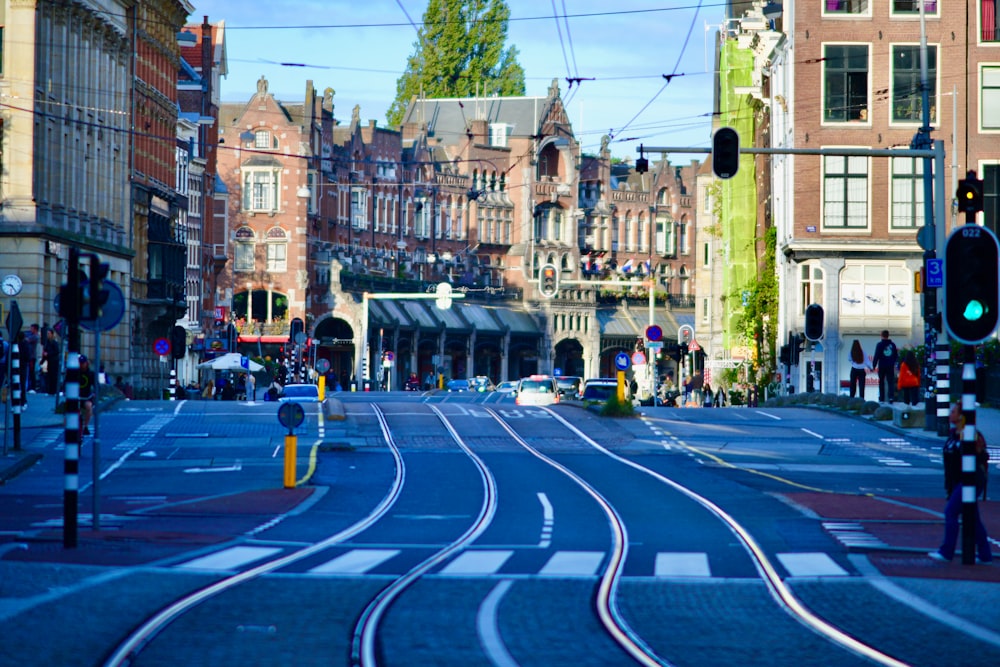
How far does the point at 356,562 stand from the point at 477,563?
3.64ft

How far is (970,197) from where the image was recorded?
19219 millimetres

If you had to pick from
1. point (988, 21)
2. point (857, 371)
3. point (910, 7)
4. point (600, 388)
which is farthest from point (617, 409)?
point (988, 21)

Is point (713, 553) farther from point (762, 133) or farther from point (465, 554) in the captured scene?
point (762, 133)

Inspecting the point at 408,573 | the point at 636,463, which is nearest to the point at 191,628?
→ the point at 408,573

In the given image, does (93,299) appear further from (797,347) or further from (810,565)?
(797,347)

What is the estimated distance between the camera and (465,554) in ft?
56.2

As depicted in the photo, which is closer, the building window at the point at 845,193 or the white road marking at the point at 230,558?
the white road marking at the point at 230,558

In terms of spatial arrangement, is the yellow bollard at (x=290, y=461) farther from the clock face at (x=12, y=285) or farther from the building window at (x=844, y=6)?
the building window at (x=844, y=6)

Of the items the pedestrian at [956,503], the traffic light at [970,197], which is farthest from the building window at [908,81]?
the pedestrian at [956,503]

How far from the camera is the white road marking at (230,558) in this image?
50.4ft

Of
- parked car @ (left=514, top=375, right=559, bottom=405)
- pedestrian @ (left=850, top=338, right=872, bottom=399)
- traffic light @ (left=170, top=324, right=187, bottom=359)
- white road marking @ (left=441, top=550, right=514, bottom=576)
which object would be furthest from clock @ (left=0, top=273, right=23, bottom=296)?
parked car @ (left=514, top=375, right=559, bottom=405)

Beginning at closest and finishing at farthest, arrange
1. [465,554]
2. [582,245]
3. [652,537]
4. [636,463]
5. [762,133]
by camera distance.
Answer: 1. [465,554]
2. [652,537]
3. [636,463]
4. [762,133]
5. [582,245]

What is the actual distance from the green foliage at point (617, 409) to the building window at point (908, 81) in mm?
22187

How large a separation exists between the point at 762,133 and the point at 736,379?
10.7 metres
